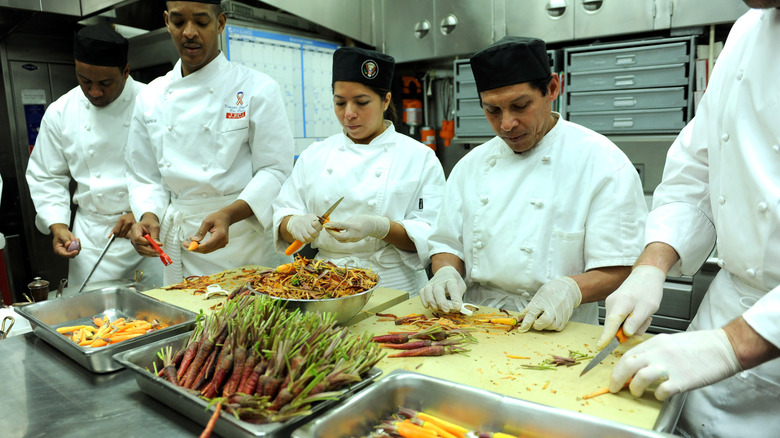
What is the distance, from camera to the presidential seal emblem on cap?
237 centimetres

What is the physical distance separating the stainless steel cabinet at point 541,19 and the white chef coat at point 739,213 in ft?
8.36

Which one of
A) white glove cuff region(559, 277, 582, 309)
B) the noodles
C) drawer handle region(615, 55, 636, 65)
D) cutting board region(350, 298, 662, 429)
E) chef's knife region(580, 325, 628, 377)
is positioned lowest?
cutting board region(350, 298, 662, 429)

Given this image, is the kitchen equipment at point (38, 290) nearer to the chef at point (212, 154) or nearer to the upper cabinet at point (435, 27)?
the chef at point (212, 154)

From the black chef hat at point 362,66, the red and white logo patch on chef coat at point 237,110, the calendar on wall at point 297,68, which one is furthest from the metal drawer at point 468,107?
the red and white logo patch on chef coat at point 237,110

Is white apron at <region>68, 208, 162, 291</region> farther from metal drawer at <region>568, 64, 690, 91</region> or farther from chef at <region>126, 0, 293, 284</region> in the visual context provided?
metal drawer at <region>568, 64, 690, 91</region>

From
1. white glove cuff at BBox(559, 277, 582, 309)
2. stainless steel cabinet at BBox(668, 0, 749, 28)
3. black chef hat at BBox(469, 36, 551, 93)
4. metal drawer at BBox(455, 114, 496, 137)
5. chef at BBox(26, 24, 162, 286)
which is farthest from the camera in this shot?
metal drawer at BBox(455, 114, 496, 137)

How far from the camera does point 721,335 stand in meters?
1.16

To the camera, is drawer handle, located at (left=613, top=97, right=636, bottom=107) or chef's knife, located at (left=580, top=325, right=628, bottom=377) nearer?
chef's knife, located at (left=580, top=325, right=628, bottom=377)

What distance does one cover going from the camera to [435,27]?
4555 mm

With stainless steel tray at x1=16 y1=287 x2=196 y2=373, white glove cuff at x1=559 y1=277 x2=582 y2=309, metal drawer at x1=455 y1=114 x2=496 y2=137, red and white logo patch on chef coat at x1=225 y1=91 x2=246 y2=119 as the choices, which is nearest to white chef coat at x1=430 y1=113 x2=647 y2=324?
white glove cuff at x1=559 y1=277 x2=582 y2=309

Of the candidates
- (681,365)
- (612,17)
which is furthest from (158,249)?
(612,17)

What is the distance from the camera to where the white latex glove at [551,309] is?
156cm

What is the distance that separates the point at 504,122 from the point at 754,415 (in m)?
1.10

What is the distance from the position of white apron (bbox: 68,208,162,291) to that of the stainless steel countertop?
5.96 ft
